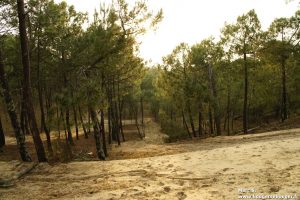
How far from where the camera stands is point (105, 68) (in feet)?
59.8

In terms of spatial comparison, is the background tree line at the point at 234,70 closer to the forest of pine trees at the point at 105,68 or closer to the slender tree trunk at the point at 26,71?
the forest of pine trees at the point at 105,68

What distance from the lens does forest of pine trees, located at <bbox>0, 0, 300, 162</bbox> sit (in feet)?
49.8

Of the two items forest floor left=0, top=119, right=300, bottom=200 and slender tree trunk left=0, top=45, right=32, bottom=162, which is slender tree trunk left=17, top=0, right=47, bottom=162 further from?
slender tree trunk left=0, top=45, right=32, bottom=162

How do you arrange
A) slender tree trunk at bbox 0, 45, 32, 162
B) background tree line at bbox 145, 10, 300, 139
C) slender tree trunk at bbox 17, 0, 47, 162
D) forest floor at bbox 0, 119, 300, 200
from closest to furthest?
forest floor at bbox 0, 119, 300, 200
slender tree trunk at bbox 17, 0, 47, 162
slender tree trunk at bbox 0, 45, 32, 162
background tree line at bbox 145, 10, 300, 139

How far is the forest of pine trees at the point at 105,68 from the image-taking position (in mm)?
15164

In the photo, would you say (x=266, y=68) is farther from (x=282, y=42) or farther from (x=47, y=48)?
(x=47, y=48)

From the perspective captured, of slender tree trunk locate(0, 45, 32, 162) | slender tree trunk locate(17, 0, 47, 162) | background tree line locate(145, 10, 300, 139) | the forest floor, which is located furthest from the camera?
background tree line locate(145, 10, 300, 139)

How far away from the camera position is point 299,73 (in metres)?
33.3

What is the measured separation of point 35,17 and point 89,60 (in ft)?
13.3

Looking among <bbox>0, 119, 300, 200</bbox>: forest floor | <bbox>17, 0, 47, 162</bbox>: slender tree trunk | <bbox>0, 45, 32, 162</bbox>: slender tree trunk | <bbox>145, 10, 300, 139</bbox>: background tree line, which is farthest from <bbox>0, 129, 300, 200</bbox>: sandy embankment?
<bbox>145, 10, 300, 139</bbox>: background tree line

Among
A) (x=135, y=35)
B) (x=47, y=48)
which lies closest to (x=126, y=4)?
(x=135, y=35)

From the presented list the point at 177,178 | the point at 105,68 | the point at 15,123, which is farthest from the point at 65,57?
the point at 177,178

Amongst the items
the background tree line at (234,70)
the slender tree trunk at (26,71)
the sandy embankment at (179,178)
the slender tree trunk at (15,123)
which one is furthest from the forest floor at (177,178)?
the background tree line at (234,70)

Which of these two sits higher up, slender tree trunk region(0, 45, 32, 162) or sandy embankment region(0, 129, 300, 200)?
slender tree trunk region(0, 45, 32, 162)
